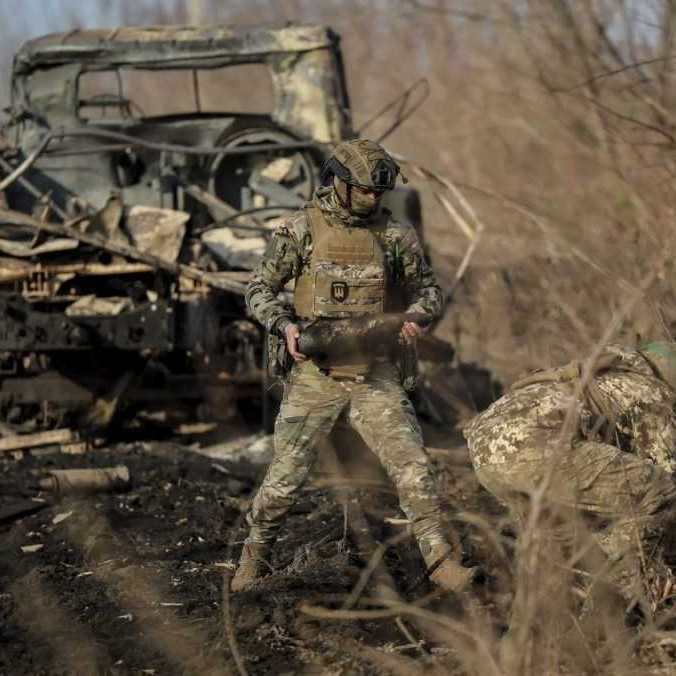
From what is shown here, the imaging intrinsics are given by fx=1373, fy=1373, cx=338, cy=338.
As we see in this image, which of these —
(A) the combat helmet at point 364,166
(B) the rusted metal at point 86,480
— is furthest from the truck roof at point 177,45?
(A) the combat helmet at point 364,166

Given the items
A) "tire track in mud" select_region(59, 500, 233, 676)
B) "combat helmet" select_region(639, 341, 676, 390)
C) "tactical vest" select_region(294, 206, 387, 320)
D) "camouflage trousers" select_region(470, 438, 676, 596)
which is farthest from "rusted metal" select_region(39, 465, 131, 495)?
"combat helmet" select_region(639, 341, 676, 390)

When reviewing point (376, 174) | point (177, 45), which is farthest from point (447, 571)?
point (177, 45)

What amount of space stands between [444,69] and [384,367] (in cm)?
1887

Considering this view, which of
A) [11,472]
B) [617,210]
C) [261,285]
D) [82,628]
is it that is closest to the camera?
[82,628]

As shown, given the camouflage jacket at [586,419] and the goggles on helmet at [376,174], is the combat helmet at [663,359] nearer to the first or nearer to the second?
the camouflage jacket at [586,419]

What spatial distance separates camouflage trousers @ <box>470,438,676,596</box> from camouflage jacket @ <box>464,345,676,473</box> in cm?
5

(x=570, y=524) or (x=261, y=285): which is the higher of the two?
(x=261, y=285)

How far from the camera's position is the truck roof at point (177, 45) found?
9617mm

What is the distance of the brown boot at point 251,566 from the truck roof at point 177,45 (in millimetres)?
5192

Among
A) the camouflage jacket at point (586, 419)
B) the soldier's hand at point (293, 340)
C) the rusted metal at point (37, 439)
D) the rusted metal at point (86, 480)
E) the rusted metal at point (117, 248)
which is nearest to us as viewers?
the camouflage jacket at point (586, 419)

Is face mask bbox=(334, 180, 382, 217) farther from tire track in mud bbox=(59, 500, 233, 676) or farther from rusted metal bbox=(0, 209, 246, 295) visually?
rusted metal bbox=(0, 209, 246, 295)

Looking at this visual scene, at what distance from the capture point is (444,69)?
23.5m

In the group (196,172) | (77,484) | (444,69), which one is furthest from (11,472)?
(444,69)

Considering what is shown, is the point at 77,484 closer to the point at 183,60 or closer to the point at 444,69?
the point at 183,60
